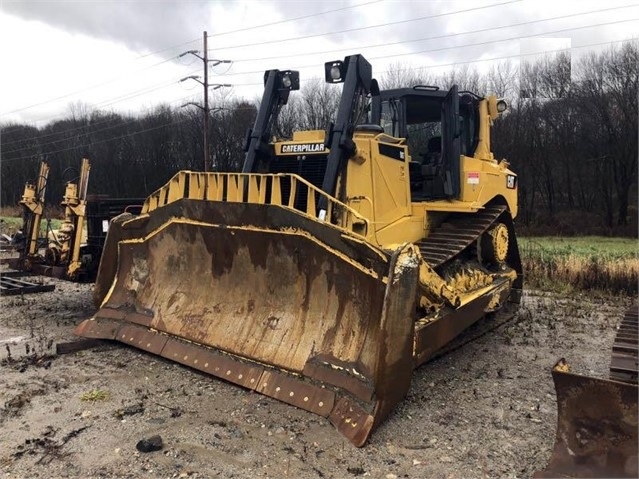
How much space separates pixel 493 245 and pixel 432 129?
5.45ft

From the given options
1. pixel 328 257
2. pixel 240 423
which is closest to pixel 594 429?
pixel 328 257

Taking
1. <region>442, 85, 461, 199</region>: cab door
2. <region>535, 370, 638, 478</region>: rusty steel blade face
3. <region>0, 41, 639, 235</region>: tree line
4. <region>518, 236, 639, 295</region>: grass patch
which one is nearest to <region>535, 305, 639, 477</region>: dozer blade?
<region>535, 370, 638, 478</region>: rusty steel blade face

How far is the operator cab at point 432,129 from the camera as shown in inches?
247

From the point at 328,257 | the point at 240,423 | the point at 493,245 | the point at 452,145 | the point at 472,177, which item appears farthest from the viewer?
the point at 493,245

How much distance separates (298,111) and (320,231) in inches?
1515

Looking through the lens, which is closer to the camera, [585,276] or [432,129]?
[432,129]

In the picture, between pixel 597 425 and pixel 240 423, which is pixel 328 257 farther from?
pixel 597 425

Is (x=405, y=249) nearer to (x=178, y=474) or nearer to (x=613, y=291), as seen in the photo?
(x=178, y=474)

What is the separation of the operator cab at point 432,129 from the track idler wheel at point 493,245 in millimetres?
817

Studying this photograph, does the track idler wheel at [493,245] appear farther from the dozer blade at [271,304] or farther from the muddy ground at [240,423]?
the dozer blade at [271,304]

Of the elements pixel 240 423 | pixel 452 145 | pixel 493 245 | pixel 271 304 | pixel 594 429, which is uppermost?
pixel 452 145

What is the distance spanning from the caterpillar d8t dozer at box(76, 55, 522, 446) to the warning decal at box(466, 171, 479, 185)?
2 cm

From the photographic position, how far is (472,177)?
6438 mm

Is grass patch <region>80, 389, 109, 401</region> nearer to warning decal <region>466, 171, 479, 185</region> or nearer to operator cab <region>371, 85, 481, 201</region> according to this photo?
operator cab <region>371, 85, 481, 201</region>
